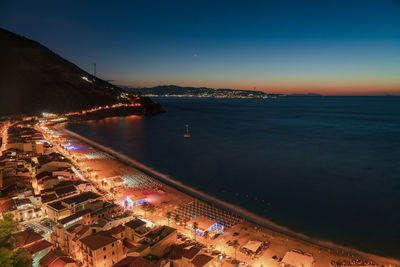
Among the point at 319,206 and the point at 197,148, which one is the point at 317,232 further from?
the point at 197,148

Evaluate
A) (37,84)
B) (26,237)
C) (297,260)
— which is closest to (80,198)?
(26,237)

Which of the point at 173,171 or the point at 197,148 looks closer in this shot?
the point at 173,171

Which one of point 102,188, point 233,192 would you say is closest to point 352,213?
point 233,192

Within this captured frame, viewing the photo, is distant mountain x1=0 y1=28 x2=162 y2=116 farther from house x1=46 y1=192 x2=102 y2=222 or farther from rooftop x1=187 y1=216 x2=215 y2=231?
rooftop x1=187 y1=216 x2=215 y2=231

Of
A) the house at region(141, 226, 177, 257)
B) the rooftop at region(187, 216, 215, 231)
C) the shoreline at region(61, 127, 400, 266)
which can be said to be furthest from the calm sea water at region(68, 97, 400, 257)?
the house at region(141, 226, 177, 257)

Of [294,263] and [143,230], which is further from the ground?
[143,230]

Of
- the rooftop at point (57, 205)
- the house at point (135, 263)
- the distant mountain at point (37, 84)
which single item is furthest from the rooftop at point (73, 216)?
the distant mountain at point (37, 84)
